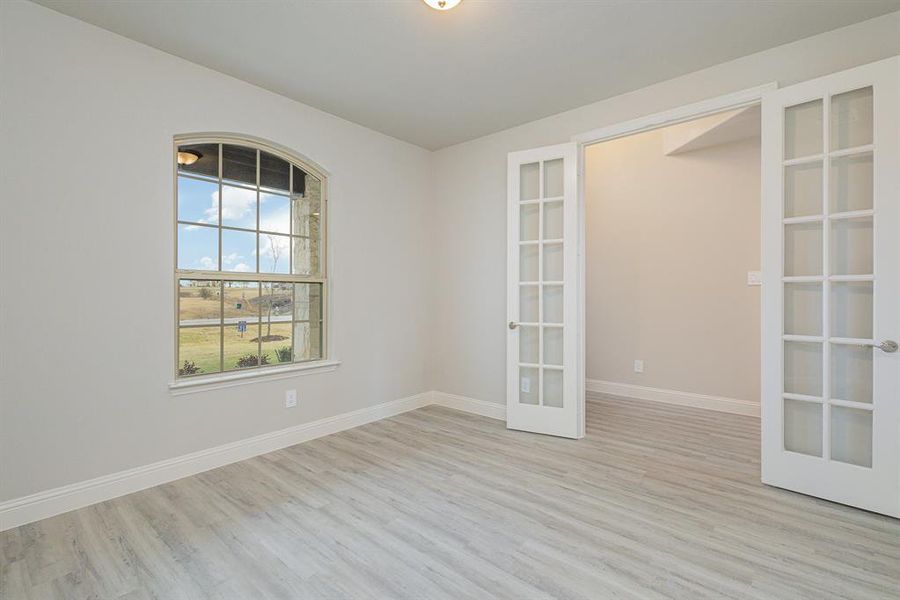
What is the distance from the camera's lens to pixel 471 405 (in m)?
4.14

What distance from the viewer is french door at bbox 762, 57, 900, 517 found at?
2137 millimetres

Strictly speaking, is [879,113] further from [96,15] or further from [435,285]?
[96,15]

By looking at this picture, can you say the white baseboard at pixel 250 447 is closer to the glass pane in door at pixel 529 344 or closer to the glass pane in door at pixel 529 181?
the glass pane in door at pixel 529 344

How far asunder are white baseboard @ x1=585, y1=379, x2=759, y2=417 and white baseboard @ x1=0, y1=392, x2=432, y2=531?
279cm

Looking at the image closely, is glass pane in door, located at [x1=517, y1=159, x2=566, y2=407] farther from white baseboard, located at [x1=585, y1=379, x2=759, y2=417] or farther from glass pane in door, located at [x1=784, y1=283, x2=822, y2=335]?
→ white baseboard, located at [x1=585, y1=379, x2=759, y2=417]

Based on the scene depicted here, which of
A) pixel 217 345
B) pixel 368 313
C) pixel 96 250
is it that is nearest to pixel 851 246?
pixel 368 313

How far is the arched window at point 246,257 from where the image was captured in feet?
9.21

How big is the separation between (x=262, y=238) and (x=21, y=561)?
217 cm

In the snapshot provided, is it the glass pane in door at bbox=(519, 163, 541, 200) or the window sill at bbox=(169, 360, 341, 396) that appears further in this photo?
the glass pane in door at bbox=(519, 163, 541, 200)

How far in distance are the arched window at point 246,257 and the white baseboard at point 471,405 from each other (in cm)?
141

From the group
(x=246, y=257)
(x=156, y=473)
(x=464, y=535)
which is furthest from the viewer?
(x=246, y=257)

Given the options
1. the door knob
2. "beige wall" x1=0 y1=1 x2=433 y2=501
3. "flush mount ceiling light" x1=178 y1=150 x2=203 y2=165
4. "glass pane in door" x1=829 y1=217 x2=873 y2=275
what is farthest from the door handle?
"flush mount ceiling light" x1=178 y1=150 x2=203 y2=165

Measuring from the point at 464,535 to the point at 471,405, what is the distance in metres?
2.14

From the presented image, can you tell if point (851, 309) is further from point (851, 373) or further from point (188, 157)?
point (188, 157)
